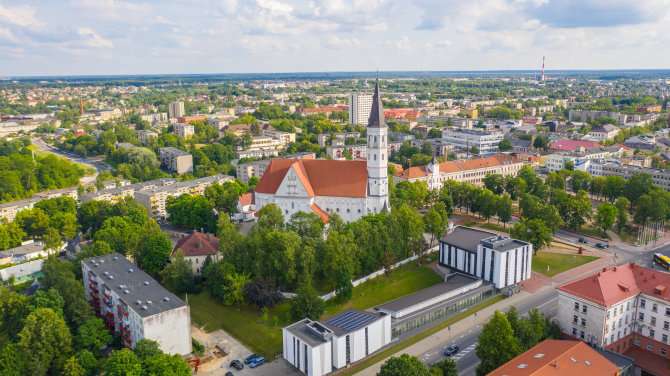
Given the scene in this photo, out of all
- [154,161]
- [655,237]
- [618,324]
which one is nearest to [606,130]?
[655,237]

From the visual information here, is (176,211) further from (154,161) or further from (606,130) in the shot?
(606,130)

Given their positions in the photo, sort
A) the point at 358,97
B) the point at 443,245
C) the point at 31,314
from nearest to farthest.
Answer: the point at 31,314
the point at 443,245
the point at 358,97

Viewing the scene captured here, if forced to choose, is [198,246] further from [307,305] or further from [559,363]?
[559,363]

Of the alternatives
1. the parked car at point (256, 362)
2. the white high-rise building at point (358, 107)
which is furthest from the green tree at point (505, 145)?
the parked car at point (256, 362)

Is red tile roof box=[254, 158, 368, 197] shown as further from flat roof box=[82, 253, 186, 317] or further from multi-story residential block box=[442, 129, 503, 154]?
multi-story residential block box=[442, 129, 503, 154]

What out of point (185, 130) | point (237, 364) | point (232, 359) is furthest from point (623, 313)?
point (185, 130)

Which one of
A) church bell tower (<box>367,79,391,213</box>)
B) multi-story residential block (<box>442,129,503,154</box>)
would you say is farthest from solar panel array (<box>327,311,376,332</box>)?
multi-story residential block (<box>442,129,503,154</box>)

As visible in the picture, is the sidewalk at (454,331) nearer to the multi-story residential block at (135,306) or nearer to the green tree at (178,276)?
the multi-story residential block at (135,306)
